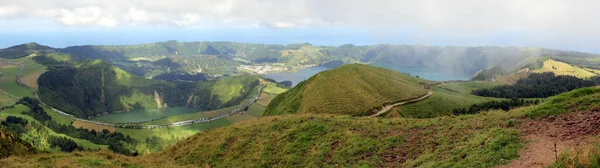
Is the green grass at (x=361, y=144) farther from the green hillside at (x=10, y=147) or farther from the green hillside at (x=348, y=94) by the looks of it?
the green hillside at (x=348, y=94)

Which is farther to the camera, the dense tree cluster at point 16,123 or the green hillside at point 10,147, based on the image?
the dense tree cluster at point 16,123

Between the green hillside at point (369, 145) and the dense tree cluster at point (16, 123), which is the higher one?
the green hillside at point (369, 145)

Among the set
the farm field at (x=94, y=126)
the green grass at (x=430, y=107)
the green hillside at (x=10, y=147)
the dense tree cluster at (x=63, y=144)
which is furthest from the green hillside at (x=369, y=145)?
the farm field at (x=94, y=126)

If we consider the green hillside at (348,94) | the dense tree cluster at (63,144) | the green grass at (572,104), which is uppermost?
the green grass at (572,104)

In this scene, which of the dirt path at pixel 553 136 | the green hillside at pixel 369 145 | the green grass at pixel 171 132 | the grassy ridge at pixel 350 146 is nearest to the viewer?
the dirt path at pixel 553 136

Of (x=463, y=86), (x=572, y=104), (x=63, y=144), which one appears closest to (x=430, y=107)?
(x=572, y=104)

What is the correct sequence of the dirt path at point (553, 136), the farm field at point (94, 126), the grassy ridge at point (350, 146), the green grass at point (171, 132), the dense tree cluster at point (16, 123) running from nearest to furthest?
the dirt path at point (553, 136) → the grassy ridge at point (350, 146) → the dense tree cluster at point (16, 123) → the green grass at point (171, 132) → the farm field at point (94, 126)

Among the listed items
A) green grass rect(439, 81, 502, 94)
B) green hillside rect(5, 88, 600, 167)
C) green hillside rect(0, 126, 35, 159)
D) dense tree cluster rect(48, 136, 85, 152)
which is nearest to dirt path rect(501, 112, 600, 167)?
green hillside rect(5, 88, 600, 167)

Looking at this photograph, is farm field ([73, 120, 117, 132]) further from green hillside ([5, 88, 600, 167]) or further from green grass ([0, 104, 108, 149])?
green hillside ([5, 88, 600, 167])
